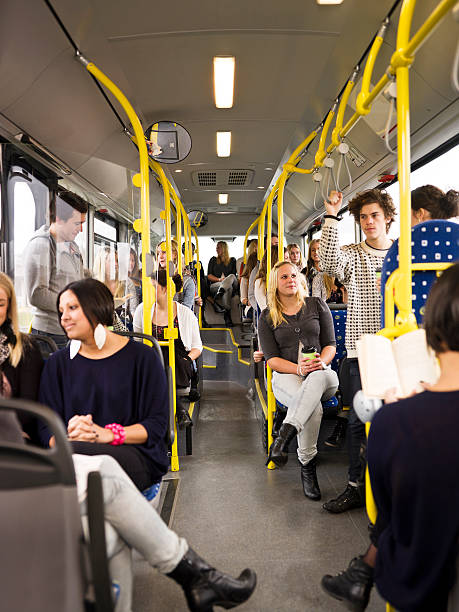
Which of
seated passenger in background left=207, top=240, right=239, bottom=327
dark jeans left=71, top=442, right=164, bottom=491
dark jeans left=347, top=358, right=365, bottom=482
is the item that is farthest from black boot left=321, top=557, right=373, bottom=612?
seated passenger in background left=207, top=240, right=239, bottom=327

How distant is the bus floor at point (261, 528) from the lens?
229cm

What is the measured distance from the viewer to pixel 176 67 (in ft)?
13.0

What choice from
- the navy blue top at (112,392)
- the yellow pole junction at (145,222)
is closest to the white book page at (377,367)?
the navy blue top at (112,392)

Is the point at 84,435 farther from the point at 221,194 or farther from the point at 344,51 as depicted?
the point at 221,194

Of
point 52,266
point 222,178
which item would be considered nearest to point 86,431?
point 52,266

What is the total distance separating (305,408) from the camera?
3.55m

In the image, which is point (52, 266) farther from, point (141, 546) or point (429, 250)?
point (429, 250)

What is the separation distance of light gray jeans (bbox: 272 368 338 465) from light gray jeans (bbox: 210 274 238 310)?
5.97 m

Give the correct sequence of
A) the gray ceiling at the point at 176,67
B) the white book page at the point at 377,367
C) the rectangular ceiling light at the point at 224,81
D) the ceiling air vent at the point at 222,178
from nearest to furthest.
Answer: the white book page at the point at 377,367 → the gray ceiling at the point at 176,67 → the rectangular ceiling light at the point at 224,81 → the ceiling air vent at the point at 222,178

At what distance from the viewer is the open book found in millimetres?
1692

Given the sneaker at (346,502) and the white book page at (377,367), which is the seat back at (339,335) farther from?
the white book page at (377,367)

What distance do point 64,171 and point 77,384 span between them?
1465 millimetres

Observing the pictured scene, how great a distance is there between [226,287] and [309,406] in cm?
624

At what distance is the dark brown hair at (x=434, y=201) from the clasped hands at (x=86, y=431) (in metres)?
2.12
